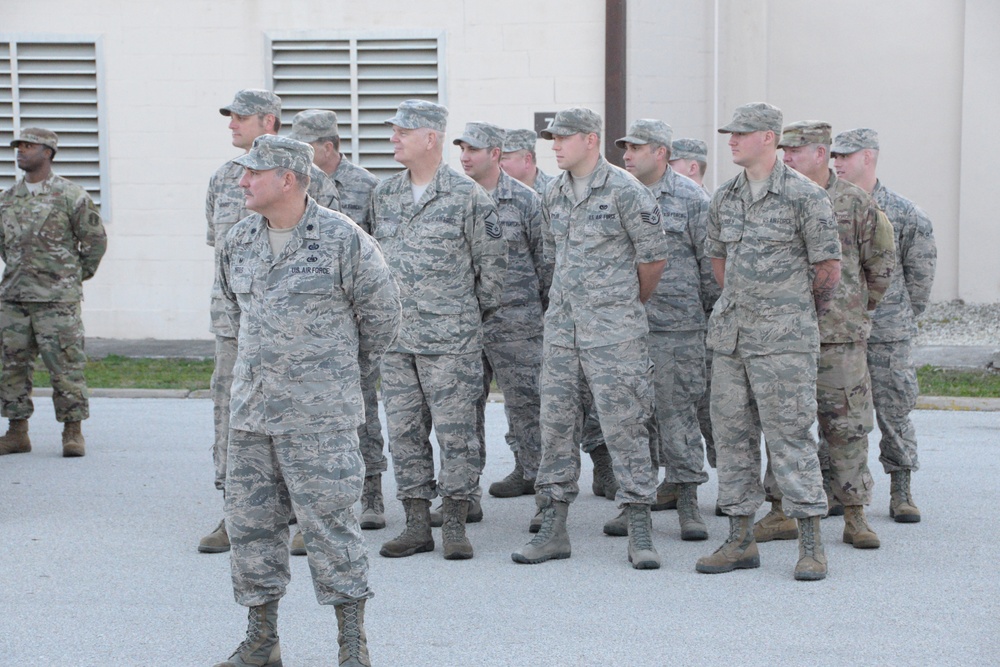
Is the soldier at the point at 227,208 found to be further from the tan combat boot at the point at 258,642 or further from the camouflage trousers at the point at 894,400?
the camouflage trousers at the point at 894,400

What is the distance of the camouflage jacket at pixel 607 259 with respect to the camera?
6570mm

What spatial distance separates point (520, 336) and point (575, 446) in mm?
1184

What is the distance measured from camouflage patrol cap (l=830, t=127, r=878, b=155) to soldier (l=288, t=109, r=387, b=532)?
2.59 m

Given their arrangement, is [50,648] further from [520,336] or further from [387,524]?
[520,336]

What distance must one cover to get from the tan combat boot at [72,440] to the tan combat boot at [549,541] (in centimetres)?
393

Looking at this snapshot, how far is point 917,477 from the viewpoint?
335 inches

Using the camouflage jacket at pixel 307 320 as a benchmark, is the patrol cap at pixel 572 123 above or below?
above

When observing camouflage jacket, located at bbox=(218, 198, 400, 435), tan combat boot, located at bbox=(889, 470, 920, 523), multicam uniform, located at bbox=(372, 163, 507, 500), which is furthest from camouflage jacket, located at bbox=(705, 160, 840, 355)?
camouflage jacket, located at bbox=(218, 198, 400, 435)

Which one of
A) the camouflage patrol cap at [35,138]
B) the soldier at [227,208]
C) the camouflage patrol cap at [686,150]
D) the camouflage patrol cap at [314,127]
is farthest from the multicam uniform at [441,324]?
the camouflage patrol cap at [35,138]

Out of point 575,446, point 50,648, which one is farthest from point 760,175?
point 50,648

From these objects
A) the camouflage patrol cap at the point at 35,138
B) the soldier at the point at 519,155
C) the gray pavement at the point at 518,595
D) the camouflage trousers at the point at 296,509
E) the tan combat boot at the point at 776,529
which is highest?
the camouflage patrol cap at the point at 35,138

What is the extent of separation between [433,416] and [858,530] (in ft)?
7.42

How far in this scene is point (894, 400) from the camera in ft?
24.4

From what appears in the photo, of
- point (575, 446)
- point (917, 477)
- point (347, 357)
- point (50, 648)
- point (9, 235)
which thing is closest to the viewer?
point (347, 357)
